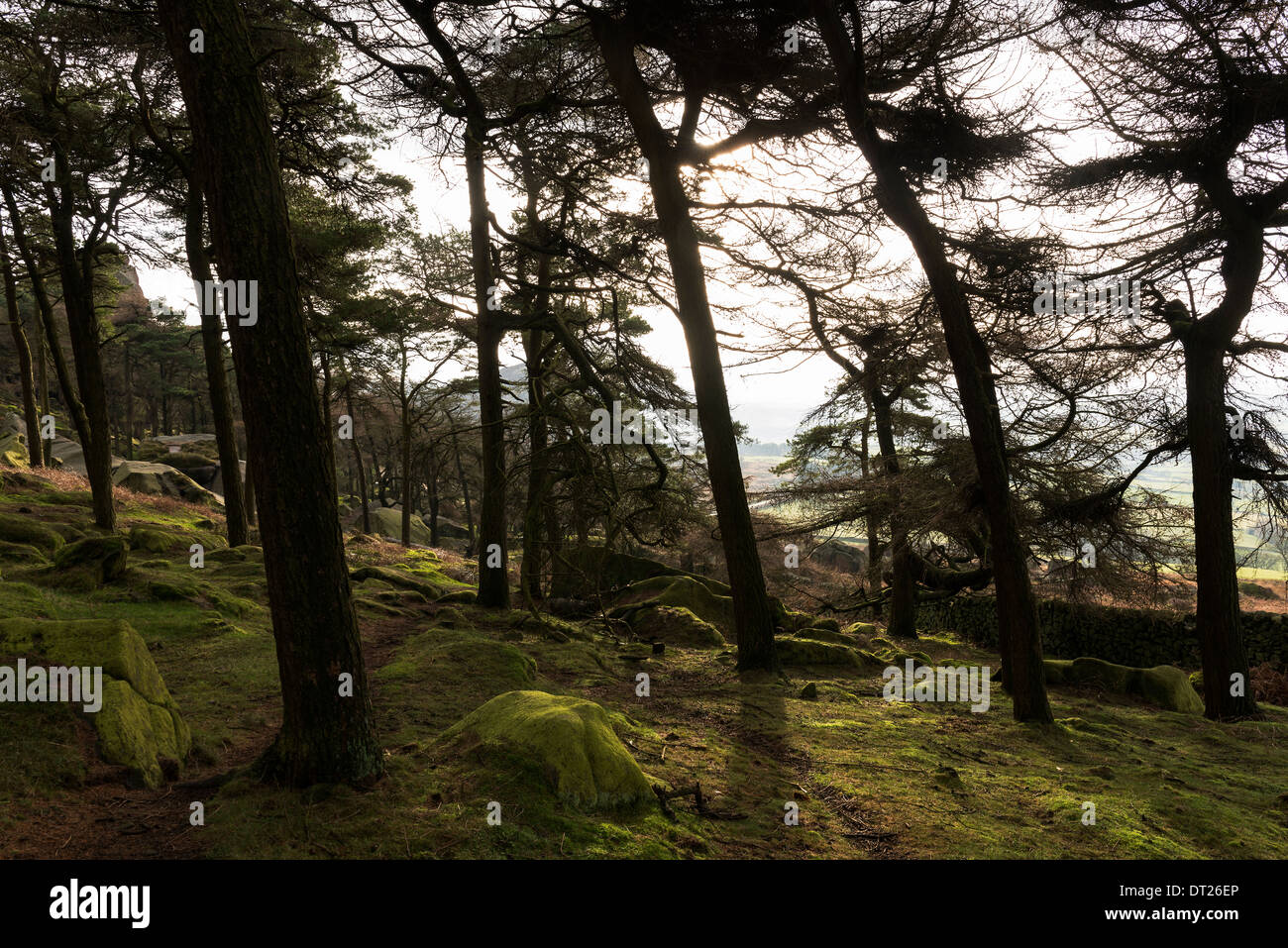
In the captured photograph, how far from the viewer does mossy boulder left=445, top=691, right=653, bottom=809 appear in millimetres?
3633

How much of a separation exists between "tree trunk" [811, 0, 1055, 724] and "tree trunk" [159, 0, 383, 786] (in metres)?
5.84

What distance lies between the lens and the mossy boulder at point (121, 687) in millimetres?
3834

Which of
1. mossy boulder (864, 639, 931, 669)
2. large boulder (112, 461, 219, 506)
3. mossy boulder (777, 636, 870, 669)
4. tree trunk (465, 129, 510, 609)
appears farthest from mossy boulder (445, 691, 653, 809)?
large boulder (112, 461, 219, 506)

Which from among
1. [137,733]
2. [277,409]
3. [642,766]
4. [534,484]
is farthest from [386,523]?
[277,409]

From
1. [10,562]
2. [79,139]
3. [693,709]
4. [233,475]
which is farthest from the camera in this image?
[233,475]

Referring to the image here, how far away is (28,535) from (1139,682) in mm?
16420

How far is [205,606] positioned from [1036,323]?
10543mm

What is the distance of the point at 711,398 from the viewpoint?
27.2 feet

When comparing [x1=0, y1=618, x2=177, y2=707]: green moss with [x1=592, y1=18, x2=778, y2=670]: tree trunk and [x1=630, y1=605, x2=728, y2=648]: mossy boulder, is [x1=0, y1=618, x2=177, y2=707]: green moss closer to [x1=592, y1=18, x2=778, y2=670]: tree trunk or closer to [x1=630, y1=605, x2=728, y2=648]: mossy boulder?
[x1=592, y1=18, x2=778, y2=670]: tree trunk

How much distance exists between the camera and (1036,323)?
890cm

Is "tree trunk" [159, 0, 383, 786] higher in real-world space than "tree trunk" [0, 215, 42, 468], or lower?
lower

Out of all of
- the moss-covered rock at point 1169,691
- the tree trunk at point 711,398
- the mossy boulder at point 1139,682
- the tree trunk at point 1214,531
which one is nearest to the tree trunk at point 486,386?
the tree trunk at point 711,398
